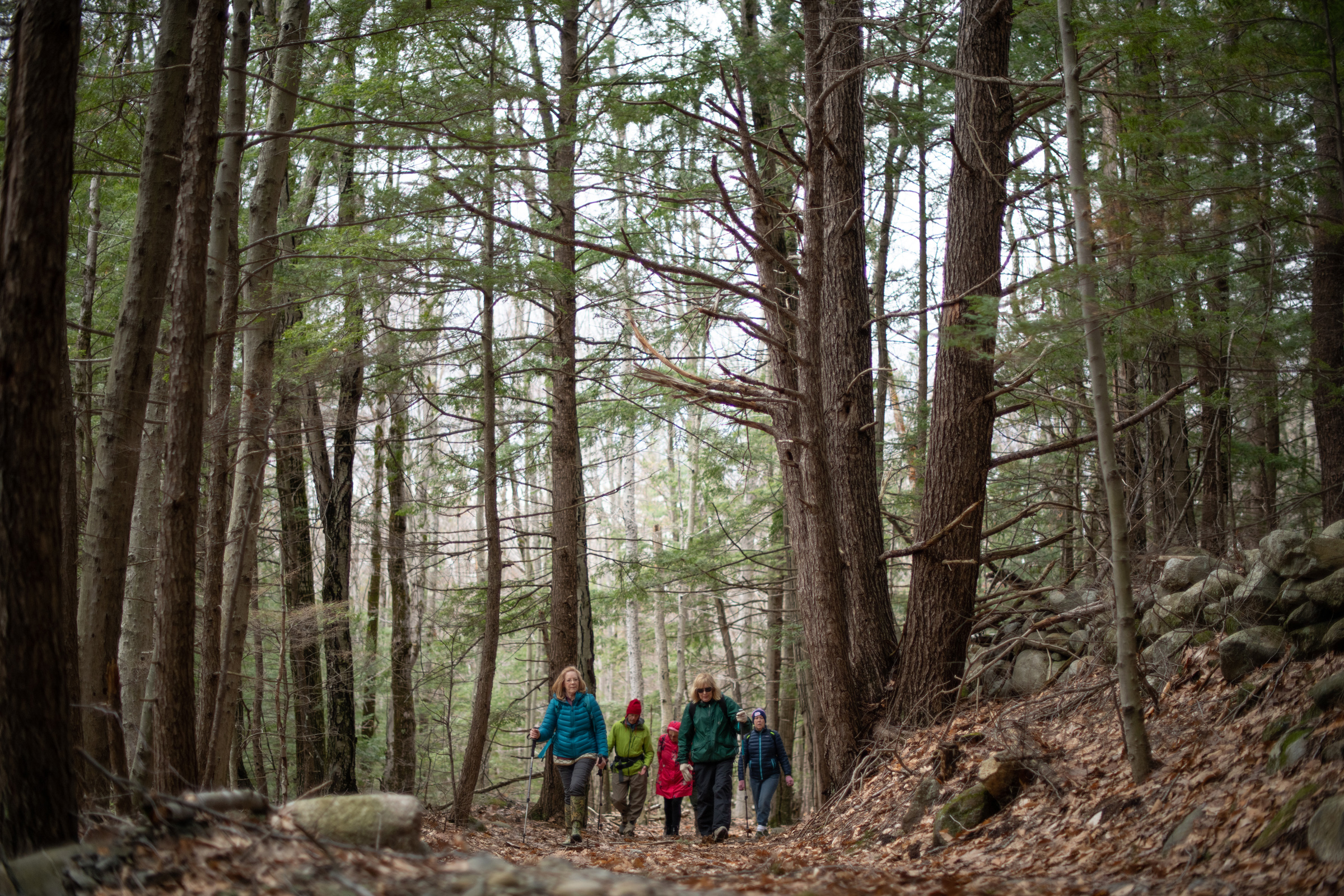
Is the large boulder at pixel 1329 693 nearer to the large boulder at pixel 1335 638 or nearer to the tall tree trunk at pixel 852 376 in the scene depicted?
the large boulder at pixel 1335 638

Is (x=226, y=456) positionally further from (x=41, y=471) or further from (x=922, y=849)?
(x=922, y=849)

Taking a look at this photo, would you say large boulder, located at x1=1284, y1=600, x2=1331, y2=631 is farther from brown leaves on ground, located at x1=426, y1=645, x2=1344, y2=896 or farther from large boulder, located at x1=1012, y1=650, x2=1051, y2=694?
large boulder, located at x1=1012, y1=650, x2=1051, y2=694

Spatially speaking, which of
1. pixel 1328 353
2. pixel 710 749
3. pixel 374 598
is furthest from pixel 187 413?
pixel 374 598

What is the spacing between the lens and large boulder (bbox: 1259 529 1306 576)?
5855 mm

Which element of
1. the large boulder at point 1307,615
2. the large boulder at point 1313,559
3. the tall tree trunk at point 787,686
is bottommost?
the tall tree trunk at point 787,686

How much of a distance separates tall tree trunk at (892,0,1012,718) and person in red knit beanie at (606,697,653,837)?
3272 millimetres

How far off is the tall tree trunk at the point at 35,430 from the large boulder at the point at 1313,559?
22.9 feet

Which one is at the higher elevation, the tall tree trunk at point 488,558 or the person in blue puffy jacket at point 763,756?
the tall tree trunk at point 488,558

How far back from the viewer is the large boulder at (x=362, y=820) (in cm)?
403

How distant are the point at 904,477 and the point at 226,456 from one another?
11.6 m

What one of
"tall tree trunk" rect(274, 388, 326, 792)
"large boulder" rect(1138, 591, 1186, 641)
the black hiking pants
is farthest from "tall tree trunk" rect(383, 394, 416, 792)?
"large boulder" rect(1138, 591, 1186, 641)

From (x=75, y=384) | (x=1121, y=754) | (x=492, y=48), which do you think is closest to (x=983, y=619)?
(x=1121, y=754)

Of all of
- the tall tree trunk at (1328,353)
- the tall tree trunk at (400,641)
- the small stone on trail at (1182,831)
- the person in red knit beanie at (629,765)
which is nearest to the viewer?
the small stone on trail at (1182,831)

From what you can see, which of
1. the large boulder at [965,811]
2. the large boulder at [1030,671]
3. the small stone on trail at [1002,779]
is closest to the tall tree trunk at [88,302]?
the large boulder at [965,811]
